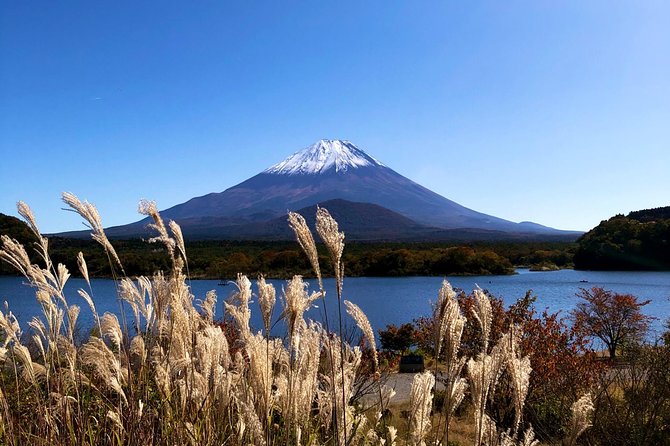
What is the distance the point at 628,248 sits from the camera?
70.1m

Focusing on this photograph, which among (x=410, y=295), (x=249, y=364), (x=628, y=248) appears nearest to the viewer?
(x=249, y=364)

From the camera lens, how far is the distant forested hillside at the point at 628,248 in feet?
224

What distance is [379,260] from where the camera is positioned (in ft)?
226

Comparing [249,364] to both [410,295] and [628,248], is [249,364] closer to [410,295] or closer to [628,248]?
[410,295]

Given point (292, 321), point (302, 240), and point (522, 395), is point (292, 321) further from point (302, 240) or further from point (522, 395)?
point (522, 395)

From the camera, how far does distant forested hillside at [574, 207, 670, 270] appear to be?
224 feet

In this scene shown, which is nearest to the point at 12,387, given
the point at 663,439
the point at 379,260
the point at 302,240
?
the point at 302,240

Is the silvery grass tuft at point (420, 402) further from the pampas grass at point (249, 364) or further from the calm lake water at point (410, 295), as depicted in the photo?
the calm lake water at point (410, 295)

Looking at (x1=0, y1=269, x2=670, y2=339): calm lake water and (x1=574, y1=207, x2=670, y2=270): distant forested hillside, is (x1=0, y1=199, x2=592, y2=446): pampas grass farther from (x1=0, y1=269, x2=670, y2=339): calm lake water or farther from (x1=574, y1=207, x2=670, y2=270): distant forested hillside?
(x1=574, y1=207, x2=670, y2=270): distant forested hillside

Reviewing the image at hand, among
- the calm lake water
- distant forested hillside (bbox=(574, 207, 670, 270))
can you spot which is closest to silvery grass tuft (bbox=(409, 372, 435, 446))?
the calm lake water

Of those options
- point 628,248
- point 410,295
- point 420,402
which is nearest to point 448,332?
point 420,402

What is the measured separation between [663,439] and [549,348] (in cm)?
474

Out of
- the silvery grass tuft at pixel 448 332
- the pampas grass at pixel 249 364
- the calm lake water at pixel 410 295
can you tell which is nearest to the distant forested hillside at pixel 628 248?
the calm lake water at pixel 410 295

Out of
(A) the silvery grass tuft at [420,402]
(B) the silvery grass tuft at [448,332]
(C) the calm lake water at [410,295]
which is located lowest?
(C) the calm lake water at [410,295]
